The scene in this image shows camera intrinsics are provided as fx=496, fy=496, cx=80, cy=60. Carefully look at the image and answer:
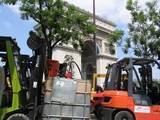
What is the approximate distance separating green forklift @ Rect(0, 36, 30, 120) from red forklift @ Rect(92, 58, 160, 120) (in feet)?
10.3

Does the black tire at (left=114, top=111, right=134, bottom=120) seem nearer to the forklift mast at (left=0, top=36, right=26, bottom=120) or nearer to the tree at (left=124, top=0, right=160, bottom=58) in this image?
the forklift mast at (left=0, top=36, right=26, bottom=120)

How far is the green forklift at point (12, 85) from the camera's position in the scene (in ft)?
46.1

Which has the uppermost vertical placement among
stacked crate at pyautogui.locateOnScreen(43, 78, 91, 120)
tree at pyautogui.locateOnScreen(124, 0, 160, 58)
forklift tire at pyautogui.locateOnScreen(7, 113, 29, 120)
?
tree at pyautogui.locateOnScreen(124, 0, 160, 58)

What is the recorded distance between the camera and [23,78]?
14602mm

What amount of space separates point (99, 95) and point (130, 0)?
13.7 m

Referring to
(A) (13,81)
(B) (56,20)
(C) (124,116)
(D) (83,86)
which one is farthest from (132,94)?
(B) (56,20)

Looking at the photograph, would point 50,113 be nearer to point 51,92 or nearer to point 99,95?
point 51,92

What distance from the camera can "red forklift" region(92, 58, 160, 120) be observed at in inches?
630

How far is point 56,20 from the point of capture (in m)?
28.0

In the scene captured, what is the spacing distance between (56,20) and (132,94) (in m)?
12.8

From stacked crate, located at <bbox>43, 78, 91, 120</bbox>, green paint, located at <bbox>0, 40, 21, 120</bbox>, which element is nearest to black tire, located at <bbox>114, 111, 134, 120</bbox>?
stacked crate, located at <bbox>43, 78, 91, 120</bbox>

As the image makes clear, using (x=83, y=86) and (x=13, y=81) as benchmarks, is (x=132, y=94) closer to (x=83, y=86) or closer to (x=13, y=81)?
(x=83, y=86)

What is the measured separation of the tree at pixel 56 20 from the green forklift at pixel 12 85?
12566mm

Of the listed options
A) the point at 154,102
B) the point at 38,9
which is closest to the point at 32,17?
the point at 38,9
